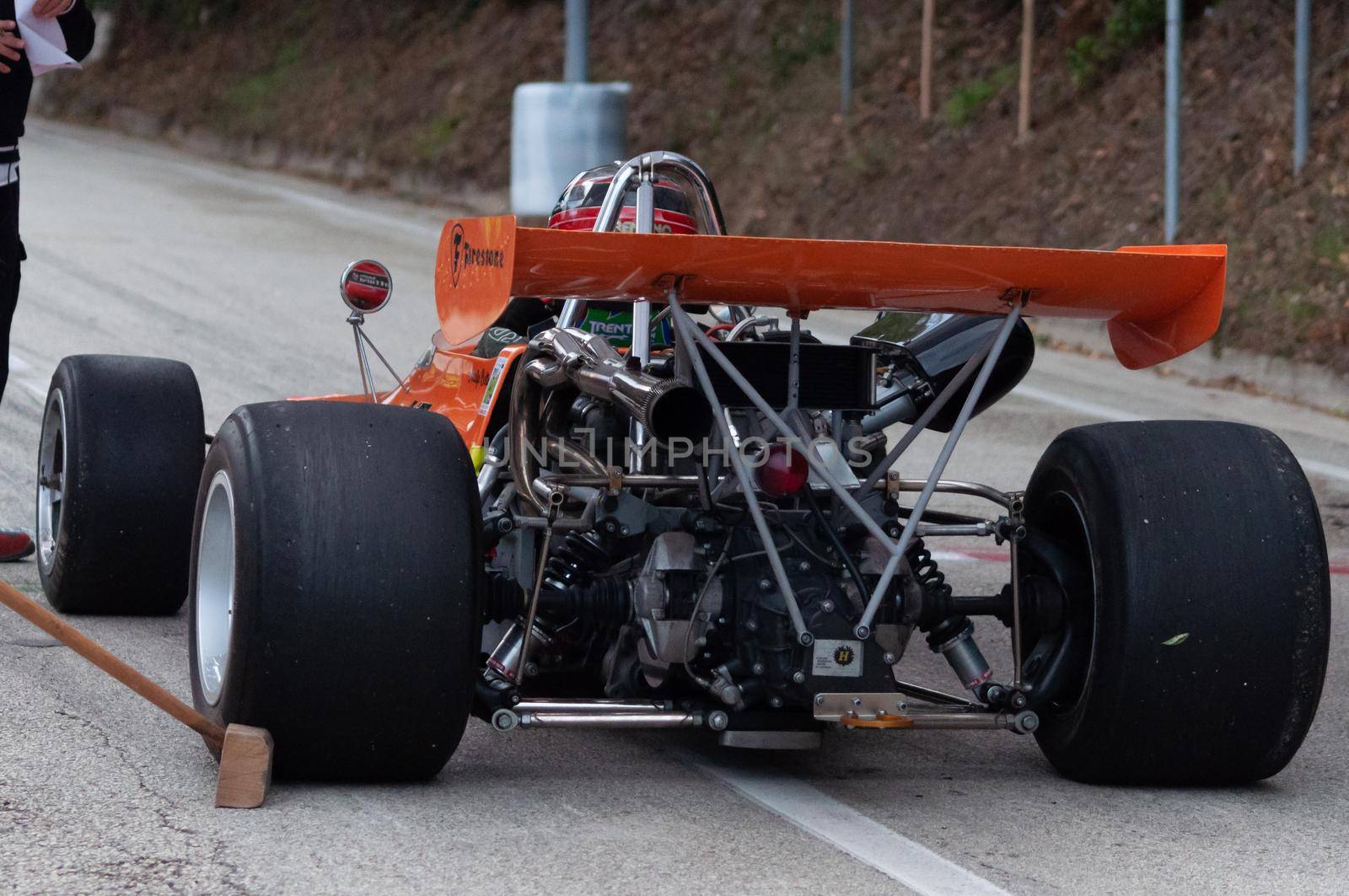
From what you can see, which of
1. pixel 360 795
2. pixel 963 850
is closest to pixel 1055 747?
pixel 963 850

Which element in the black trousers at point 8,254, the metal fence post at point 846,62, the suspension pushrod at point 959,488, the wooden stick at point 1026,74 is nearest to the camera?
the suspension pushrod at point 959,488

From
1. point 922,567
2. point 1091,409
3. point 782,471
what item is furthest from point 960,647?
point 1091,409

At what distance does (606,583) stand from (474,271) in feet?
2.85

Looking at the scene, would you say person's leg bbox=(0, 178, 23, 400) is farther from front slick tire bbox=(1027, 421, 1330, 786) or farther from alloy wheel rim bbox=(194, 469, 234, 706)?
front slick tire bbox=(1027, 421, 1330, 786)

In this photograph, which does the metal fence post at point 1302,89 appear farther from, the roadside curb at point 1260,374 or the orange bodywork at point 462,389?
the orange bodywork at point 462,389

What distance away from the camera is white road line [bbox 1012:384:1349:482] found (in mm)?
10125

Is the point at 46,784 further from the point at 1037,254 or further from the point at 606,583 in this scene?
the point at 1037,254

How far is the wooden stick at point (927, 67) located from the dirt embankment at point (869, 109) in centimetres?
15

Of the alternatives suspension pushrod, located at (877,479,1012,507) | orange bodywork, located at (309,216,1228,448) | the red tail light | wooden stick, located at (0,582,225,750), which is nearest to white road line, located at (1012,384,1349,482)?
suspension pushrod, located at (877,479,1012,507)

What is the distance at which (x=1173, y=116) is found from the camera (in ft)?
45.0

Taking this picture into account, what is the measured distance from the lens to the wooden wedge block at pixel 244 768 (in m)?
4.03

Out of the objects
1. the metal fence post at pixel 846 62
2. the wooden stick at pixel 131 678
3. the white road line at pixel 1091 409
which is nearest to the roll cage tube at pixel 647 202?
the wooden stick at pixel 131 678

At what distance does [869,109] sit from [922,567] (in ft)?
49.4

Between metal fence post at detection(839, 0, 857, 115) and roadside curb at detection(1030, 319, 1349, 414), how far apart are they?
6.03 m
